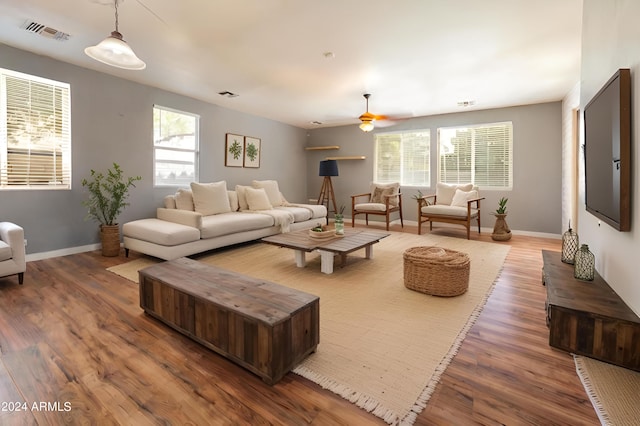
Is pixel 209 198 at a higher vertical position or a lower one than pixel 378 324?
higher

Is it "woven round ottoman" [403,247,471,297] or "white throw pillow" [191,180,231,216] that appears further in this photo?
"white throw pillow" [191,180,231,216]

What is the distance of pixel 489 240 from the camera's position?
16.3ft

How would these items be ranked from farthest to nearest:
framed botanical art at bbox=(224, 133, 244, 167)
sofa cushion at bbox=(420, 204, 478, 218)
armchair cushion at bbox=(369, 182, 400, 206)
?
armchair cushion at bbox=(369, 182, 400, 206) → framed botanical art at bbox=(224, 133, 244, 167) → sofa cushion at bbox=(420, 204, 478, 218)

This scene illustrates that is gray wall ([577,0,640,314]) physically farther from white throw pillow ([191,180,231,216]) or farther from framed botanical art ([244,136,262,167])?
framed botanical art ([244,136,262,167])

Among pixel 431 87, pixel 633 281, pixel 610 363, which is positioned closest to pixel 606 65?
pixel 633 281

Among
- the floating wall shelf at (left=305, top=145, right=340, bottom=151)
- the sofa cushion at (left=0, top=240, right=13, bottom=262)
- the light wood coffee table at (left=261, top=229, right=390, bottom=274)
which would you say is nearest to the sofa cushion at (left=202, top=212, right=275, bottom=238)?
the light wood coffee table at (left=261, top=229, right=390, bottom=274)

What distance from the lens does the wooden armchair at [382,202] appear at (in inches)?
231

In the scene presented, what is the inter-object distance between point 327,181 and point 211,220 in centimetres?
371

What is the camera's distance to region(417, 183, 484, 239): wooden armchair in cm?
502

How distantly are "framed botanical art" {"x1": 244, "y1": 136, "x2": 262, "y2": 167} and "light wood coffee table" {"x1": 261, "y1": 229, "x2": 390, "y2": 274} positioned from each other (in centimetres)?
295

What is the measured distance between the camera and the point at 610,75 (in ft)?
6.37

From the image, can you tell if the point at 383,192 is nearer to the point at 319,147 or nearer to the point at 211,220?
the point at 319,147

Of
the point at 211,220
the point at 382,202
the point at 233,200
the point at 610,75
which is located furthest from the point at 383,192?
the point at 610,75

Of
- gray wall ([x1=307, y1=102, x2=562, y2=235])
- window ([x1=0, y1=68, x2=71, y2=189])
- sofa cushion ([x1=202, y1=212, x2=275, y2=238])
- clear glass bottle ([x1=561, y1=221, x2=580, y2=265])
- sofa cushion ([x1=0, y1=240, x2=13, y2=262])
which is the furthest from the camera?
gray wall ([x1=307, y1=102, x2=562, y2=235])
